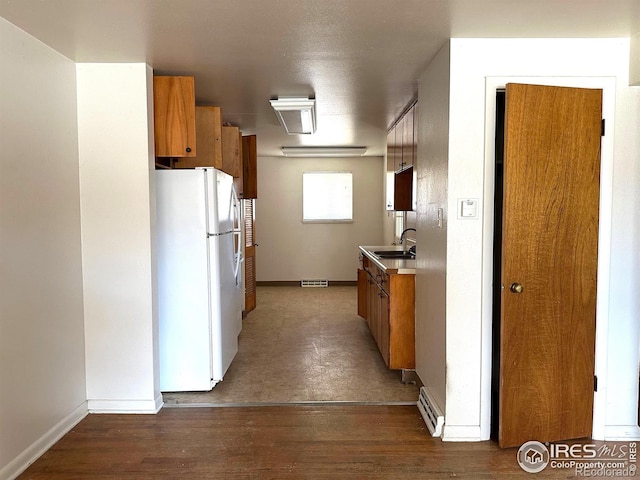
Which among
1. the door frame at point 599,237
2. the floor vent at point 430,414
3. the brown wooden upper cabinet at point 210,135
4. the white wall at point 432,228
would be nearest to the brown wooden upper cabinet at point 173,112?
the brown wooden upper cabinet at point 210,135

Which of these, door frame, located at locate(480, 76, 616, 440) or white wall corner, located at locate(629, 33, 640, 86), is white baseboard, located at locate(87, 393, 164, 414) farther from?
white wall corner, located at locate(629, 33, 640, 86)

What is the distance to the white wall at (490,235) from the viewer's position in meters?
2.46

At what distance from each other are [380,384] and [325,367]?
0.56 meters

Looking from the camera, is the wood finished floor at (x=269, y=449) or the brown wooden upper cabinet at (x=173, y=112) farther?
the brown wooden upper cabinet at (x=173, y=112)

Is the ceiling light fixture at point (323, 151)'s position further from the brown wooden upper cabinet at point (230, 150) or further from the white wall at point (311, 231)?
the brown wooden upper cabinet at point (230, 150)

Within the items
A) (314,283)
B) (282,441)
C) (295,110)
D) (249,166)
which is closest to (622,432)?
(282,441)

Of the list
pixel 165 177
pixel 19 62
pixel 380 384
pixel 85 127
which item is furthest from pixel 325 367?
pixel 19 62

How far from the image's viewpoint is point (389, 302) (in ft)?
10.8

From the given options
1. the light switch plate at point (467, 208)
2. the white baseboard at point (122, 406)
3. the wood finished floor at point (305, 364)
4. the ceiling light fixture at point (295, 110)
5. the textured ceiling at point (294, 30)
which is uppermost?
the textured ceiling at point (294, 30)

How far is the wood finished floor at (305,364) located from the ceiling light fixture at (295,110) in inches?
85.7

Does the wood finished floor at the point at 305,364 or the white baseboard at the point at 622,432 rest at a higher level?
the white baseboard at the point at 622,432

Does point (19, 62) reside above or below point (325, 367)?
above

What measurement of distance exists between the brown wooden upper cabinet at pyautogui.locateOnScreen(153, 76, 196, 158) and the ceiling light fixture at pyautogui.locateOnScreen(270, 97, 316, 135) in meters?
0.86

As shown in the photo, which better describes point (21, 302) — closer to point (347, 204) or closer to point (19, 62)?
point (19, 62)
